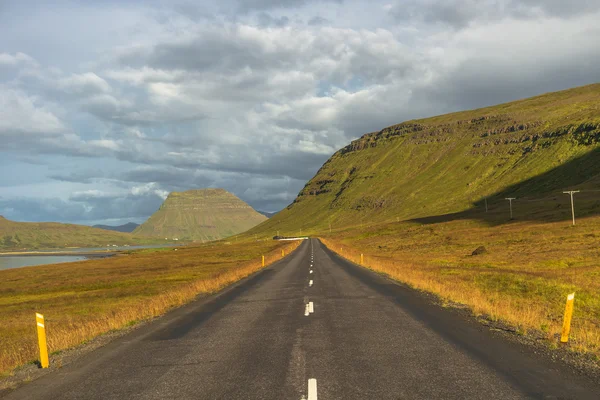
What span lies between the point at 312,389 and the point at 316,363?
1.72m

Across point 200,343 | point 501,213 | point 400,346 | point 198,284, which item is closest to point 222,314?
point 200,343

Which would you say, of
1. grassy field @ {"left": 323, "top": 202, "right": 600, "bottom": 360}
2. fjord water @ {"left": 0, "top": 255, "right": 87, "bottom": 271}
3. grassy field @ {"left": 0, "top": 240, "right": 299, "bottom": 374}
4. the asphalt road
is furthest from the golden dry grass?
fjord water @ {"left": 0, "top": 255, "right": 87, "bottom": 271}

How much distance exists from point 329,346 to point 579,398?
5022 millimetres

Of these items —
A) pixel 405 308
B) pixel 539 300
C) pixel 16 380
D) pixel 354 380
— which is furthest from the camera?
pixel 539 300

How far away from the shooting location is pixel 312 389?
7559mm

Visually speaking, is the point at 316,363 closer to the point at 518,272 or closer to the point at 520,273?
the point at 520,273

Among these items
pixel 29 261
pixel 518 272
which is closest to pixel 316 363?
pixel 518 272

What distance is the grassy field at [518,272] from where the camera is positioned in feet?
51.9

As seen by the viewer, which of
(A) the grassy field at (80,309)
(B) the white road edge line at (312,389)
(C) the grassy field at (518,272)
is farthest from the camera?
(C) the grassy field at (518,272)

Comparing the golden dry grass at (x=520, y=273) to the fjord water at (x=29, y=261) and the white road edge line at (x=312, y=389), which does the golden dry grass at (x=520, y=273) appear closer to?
the white road edge line at (x=312, y=389)

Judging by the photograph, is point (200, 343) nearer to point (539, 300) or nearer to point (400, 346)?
point (400, 346)

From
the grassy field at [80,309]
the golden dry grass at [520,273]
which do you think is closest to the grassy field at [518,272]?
the golden dry grass at [520,273]

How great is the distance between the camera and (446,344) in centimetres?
1079

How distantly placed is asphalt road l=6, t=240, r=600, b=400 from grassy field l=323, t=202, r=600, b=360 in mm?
2286
